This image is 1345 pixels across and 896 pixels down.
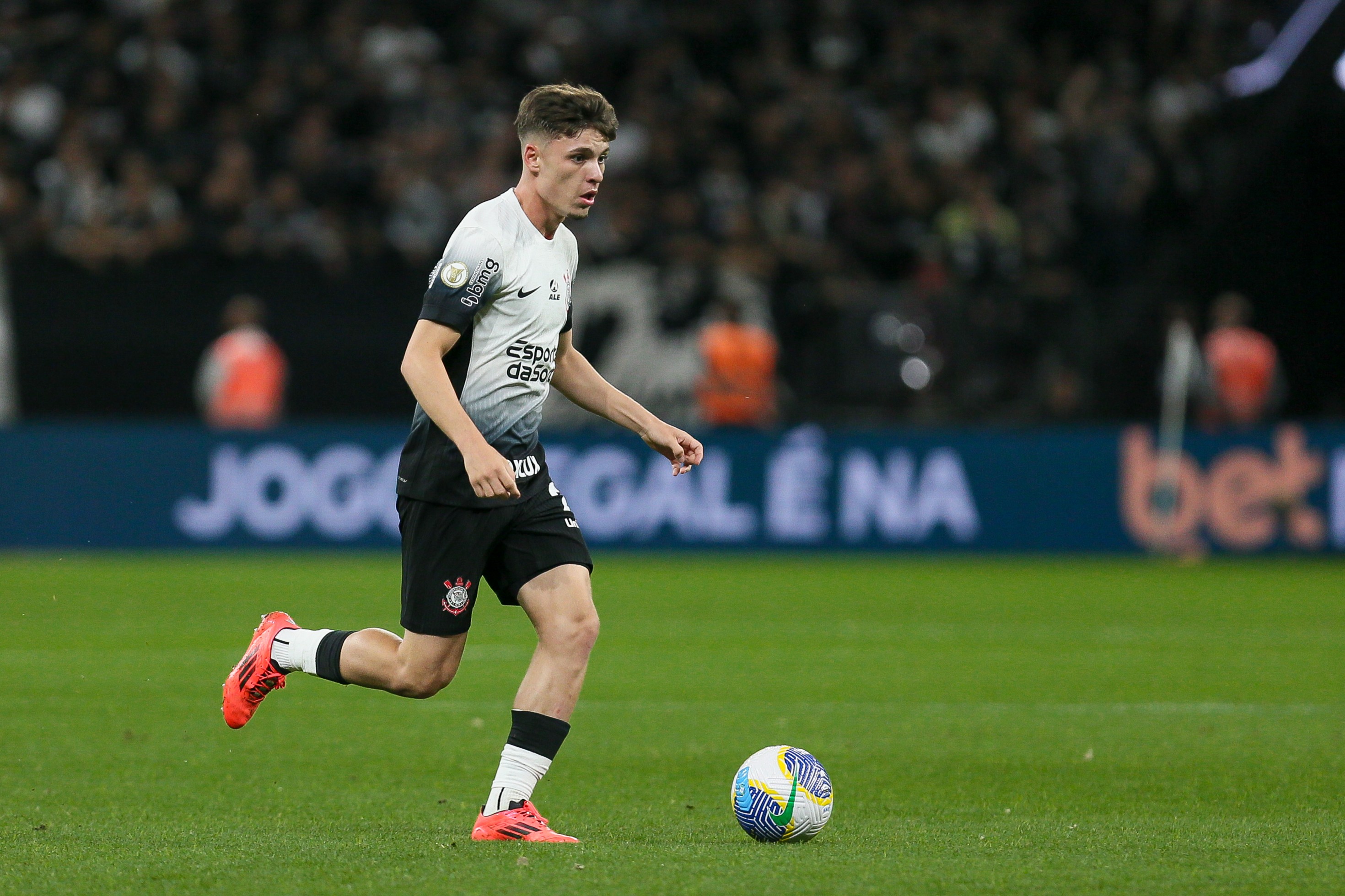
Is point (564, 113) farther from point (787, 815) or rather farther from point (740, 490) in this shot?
point (740, 490)

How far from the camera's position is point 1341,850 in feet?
17.0

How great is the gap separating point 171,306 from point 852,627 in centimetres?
782

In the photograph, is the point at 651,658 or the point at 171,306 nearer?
the point at 651,658

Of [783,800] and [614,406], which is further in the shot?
[614,406]

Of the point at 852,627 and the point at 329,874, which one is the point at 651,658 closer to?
the point at 852,627

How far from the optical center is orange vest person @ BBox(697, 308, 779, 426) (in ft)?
55.5

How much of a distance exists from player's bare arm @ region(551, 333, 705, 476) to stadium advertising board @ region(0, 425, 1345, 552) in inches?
426

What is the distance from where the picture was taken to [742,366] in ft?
55.6

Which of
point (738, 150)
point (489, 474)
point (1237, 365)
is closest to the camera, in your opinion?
point (489, 474)

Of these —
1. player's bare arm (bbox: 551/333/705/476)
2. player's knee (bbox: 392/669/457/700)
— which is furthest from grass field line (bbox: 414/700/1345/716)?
player's knee (bbox: 392/669/457/700)

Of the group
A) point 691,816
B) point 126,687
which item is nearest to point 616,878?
point 691,816

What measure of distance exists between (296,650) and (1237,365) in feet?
42.7

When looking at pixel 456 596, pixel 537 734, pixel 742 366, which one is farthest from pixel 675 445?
pixel 742 366

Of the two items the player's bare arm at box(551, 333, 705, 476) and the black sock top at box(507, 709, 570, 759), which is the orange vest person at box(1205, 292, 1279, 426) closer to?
the player's bare arm at box(551, 333, 705, 476)
